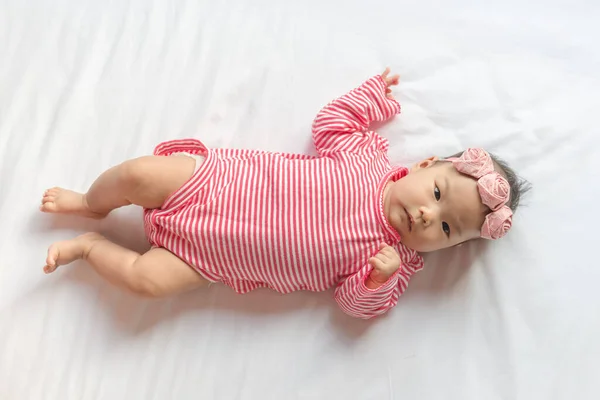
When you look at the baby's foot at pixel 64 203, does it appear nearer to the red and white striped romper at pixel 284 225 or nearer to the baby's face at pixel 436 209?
the red and white striped romper at pixel 284 225

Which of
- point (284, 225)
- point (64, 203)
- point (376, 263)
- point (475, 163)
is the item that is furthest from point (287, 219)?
point (64, 203)

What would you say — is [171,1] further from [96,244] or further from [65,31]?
[96,244]

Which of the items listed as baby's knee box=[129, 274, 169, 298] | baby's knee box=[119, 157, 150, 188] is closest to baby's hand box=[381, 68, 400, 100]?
baby's knee box=[119, 157, 150, 188]

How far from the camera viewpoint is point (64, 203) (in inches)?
50.2

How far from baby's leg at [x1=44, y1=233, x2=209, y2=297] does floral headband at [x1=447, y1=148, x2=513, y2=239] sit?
2.22 feet

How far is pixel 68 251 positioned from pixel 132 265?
16 cm

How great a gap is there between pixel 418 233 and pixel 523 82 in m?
0.55

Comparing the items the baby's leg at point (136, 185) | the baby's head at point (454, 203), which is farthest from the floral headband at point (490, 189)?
the baby's leg at point (136, 185)

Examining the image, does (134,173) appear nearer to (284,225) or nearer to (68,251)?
(68,251)

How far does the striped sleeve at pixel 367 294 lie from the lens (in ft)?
3.90

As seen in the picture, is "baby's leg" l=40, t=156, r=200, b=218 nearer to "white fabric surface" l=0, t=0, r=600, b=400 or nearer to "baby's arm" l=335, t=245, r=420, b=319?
"white fabric surface" l=0, t=0, r=600, b=400

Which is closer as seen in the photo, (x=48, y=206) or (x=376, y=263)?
(x=376, y=263)

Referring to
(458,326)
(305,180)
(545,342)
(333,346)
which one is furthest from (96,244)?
(545,342)

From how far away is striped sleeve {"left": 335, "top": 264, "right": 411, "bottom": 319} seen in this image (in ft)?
3.90
